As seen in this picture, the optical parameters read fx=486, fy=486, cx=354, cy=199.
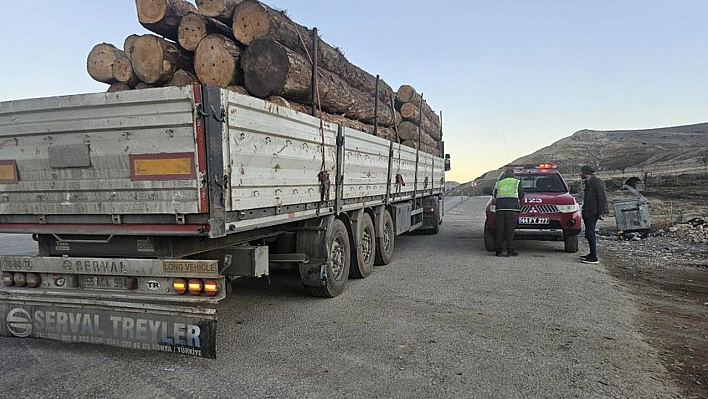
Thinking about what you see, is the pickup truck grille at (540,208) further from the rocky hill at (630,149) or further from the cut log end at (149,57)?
the rocky hill at (630,149)

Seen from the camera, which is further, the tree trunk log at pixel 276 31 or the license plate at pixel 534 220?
the license plate at pixel 534 220

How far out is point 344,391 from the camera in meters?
3.38

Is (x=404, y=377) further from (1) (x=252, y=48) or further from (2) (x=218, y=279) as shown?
(1) (x=252, y=48)

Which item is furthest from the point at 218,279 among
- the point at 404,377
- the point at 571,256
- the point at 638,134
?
the point at 638,134

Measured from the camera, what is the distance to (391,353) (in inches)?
161

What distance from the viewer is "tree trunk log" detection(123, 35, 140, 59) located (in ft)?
18.1

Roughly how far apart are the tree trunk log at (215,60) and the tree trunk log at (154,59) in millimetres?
264

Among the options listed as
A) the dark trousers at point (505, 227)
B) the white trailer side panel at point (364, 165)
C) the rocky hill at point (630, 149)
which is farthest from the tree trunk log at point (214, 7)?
the rocky hill at point (630, 149)

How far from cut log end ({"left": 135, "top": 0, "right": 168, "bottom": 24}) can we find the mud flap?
3.09 metres

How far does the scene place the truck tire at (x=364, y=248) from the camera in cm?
684

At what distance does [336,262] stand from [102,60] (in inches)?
144

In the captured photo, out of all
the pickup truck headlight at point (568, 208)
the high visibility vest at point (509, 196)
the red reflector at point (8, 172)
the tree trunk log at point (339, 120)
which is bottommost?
the pickup truck headlight at point (568, 208)

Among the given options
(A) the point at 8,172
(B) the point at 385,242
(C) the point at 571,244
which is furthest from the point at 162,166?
(C) the point at 571,244

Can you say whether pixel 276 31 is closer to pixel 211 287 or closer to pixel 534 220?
pixel 211 287
